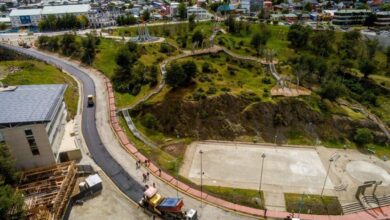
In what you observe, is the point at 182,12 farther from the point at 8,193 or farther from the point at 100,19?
the point at 8,193

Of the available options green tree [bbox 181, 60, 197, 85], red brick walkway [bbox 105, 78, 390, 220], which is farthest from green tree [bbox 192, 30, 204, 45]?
red brick walkway [bbox 105, 78, 390, 220]

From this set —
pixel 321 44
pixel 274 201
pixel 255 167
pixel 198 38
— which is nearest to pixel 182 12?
pixel 198 38

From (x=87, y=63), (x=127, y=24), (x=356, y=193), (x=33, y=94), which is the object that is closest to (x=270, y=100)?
(x=356, y=193)

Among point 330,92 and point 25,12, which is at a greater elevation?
point 25,12

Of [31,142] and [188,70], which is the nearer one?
[31,142]

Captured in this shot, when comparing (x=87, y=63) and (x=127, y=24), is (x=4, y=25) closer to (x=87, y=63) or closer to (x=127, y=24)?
(x=127, y=24)

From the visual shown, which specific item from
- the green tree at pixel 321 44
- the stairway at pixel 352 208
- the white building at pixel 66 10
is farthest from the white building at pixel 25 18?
the stairway at pixel 352 208

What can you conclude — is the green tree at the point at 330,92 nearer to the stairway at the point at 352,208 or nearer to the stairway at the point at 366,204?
the stairway at the point at 366,204
